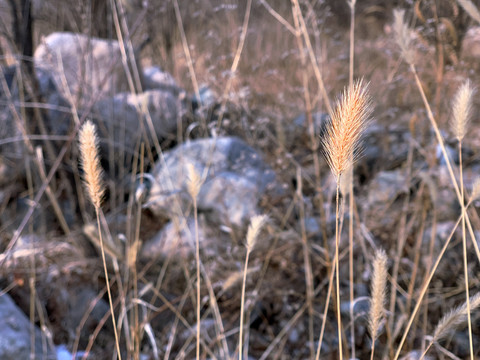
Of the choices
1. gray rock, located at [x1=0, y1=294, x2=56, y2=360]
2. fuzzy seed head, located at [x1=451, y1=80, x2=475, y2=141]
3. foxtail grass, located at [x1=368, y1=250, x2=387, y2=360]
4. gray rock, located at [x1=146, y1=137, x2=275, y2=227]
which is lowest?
gray rock, located at [x1=0, y1=294, x2=56, y2=360]

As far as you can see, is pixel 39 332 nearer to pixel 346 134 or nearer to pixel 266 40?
pixel 346 134

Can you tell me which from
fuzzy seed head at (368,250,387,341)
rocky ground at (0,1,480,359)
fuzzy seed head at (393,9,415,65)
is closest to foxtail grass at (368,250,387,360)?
fuzzy seed head at (368,250,387,341)

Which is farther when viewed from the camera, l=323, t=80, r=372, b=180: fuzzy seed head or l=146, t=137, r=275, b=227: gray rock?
l=146, t=137, r=275, b=227: gray rock

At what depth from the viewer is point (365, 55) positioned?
13.7 ft

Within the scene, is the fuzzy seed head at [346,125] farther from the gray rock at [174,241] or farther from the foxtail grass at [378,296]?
the gray rock at [174,241]

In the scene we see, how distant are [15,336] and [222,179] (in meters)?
1.11

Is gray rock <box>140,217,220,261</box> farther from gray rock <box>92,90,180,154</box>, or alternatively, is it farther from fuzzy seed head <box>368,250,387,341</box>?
fuzzy seed head <box>368,250,387,341</box>

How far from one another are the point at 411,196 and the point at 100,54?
195cm

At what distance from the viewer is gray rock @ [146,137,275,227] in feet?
7.04

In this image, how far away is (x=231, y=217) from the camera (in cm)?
216

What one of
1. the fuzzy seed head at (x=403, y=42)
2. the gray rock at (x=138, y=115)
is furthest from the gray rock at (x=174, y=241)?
the fuzzy seed head at (x=403, y=42)

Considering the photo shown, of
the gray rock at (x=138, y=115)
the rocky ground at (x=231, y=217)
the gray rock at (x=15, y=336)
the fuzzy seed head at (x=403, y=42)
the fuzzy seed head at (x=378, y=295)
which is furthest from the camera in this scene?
the gray rock at (x=138, y=115)

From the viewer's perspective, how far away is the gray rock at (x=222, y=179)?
7.04 ft

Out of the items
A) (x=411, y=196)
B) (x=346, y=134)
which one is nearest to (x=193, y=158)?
(x=411, y=196)
